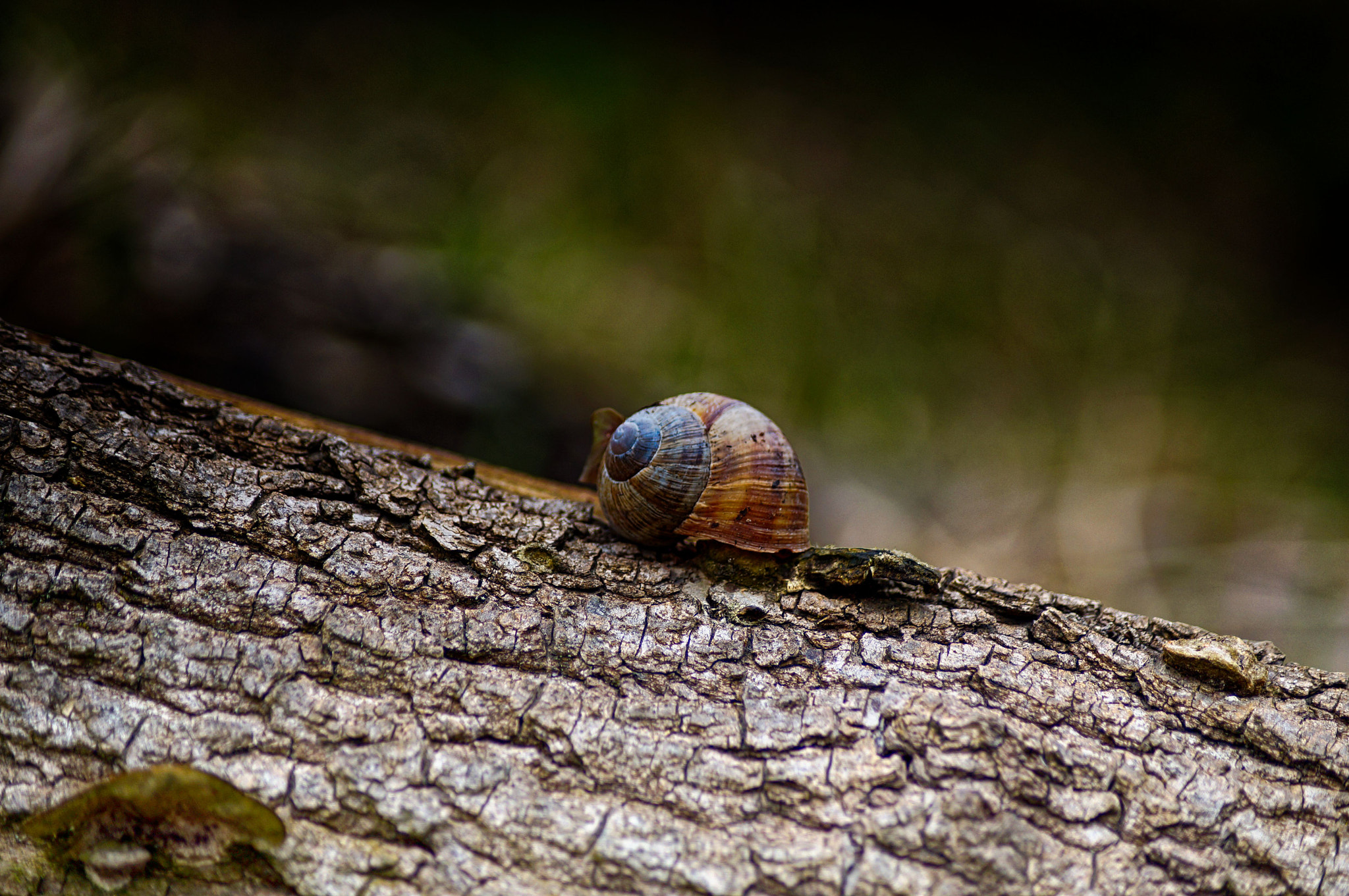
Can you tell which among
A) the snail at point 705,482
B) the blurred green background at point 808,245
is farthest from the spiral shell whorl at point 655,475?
the blurred green background at point 808,245

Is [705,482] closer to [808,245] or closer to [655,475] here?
[655,475]

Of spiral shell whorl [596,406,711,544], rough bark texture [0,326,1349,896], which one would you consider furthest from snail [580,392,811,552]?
rough bark texture [0,326,1349,896]

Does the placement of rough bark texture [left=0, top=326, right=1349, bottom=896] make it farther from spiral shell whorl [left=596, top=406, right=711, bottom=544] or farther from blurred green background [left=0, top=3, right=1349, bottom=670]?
blurred green background [left=0, top=3, right=1349, bottom=670]

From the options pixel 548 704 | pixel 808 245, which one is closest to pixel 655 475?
pixel 548 704

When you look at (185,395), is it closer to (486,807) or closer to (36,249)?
(486,807)

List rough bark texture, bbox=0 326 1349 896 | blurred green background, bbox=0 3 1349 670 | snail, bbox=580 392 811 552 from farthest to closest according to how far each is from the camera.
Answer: blurred green background, bbox=0 3 1349 670 → snail, bbox=580 392 811 552 → rough bark texture, bbox=0 326 1349 896

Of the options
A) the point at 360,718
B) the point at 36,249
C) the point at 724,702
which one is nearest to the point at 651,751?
the point at 724,702

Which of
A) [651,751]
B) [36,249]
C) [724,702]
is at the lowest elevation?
[651,751]
